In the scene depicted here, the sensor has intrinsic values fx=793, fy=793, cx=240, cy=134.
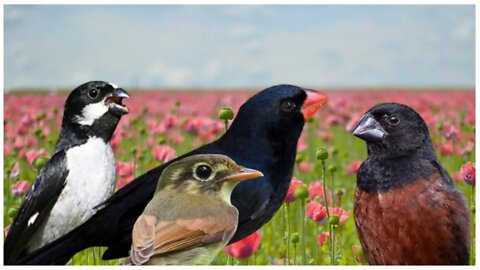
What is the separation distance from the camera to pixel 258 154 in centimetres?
218

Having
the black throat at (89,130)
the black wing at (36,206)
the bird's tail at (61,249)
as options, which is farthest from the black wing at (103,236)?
the black throat at (89,130)

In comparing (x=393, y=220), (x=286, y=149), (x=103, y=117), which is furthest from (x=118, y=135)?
(x=393, y=220)

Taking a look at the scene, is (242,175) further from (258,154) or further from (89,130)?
(89,130)

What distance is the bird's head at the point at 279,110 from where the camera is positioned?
219 cm

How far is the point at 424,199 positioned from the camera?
82.7 inches

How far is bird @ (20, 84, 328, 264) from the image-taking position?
2131mm

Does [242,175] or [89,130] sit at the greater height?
[89,130]

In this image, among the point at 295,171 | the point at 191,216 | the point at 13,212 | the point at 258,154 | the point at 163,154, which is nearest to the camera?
the point at 191,216

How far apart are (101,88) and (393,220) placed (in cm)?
88

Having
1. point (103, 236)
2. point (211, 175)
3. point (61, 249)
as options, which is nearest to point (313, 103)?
point (211, 175)

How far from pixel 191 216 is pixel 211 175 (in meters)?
0.11

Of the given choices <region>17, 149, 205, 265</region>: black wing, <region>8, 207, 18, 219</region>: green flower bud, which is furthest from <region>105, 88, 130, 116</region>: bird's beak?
<region>8, 207, 18, 219</region>: green flower bud

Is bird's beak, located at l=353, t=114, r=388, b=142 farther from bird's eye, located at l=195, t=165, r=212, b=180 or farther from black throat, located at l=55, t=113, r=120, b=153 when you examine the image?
black throat, located at l=55, t=113, r=120, b=153

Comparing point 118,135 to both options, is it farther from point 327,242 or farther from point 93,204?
point 327,242
